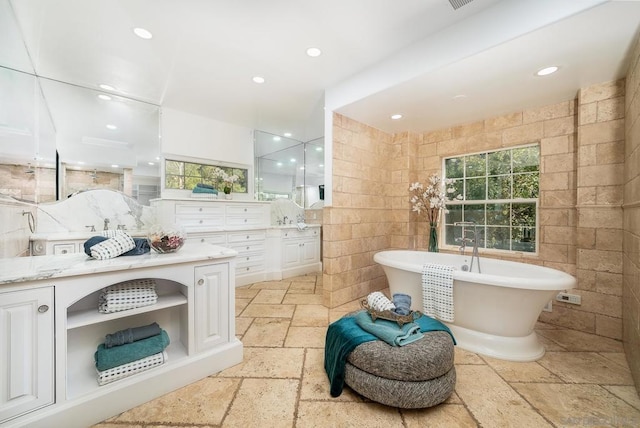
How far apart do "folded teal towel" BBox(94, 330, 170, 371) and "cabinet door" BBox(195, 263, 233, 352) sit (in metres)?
0.23

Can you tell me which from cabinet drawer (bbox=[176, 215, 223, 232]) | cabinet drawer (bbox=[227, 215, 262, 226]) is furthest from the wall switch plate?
cabinet drawer (bbox=[176, 215, 223, 232])

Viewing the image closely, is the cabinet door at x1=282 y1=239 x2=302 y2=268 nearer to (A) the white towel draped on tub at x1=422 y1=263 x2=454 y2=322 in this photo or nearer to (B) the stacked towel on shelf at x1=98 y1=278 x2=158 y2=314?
(A) the white towel draped on tub at x1=422 y1=263 x2=454 y2=322

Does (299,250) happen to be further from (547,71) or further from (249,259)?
(547,71)

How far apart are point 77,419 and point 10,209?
5.33 ft

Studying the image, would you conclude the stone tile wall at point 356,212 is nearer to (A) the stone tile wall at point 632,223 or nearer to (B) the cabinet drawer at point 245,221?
(B) the cabinet drawer at point 245,221

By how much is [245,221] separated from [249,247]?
0.45 metres

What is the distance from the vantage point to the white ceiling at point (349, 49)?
176 cm

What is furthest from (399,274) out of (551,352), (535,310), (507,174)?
(507,174)

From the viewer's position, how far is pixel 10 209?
6.09 feet

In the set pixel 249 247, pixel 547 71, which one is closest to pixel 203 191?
pixel 249 247

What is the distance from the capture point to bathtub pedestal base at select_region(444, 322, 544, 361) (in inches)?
78.2

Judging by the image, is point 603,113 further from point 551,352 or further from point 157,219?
point 157,219

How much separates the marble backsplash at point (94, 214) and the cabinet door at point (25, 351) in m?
2.33

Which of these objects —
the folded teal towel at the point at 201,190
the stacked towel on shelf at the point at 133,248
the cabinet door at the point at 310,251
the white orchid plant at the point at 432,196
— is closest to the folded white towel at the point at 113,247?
the stacked towel on shelf at the point at 133,248
